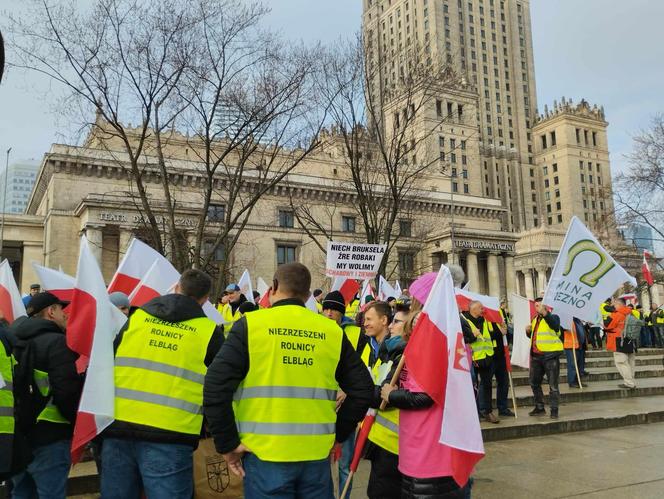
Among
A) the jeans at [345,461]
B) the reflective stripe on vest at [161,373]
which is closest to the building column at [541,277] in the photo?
Answer: the jeans at [345,461]

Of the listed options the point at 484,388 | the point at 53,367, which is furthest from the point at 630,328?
the point at 53,367

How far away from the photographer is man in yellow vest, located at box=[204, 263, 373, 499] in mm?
2926

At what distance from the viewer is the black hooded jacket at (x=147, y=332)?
340 centimetres

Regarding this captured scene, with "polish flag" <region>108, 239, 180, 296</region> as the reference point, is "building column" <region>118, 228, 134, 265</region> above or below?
above

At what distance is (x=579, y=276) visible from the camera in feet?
25.7

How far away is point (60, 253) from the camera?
1639 inches

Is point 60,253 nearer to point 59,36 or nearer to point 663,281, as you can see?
point 59,36

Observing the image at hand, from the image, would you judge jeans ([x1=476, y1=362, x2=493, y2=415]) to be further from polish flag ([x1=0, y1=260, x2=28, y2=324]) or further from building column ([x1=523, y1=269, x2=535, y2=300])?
building column ([x1=523, y1=269, x2=535, y2=300])

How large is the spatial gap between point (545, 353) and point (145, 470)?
26.2ft

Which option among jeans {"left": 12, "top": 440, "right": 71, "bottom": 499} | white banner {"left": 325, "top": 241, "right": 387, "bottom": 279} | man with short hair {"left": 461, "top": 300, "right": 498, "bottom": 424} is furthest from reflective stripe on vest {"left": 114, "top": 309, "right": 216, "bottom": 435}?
white banner {"left": 325, "top": 241, "right": 387, "bottom": 279}

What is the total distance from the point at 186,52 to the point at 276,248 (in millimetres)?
37912

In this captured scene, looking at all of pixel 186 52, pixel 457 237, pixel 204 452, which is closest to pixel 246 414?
pixel 204 452

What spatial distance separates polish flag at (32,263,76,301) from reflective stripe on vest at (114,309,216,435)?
2619 mm

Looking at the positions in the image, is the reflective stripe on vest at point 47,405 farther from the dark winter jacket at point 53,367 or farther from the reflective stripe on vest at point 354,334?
the reflective stripe on vest at point 354,334
